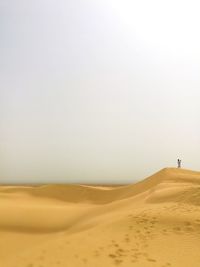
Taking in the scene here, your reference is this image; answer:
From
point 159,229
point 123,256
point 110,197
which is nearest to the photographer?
point 123,256

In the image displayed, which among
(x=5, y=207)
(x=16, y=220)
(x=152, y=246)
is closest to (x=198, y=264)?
(x=152, y=246)

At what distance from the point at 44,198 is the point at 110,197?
3433 mm

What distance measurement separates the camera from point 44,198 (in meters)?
17.0

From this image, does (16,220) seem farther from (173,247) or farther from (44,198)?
(44,198)

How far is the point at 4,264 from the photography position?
5566mm

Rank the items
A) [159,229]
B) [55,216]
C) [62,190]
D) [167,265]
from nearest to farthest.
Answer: [167,265], [159,229], [55,216], [62,190]

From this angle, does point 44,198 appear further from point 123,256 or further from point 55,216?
point 123,256

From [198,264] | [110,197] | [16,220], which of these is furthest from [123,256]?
[110,197]

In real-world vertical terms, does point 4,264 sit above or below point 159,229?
below

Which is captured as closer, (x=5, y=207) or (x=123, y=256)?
(x=123, y=256)

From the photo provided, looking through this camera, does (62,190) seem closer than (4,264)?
No

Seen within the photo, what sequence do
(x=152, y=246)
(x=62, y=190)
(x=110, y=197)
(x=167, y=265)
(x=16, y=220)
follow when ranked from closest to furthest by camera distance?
(x=167, y=265) → (x=152, y=246) → (x=16, y=220) → (x=110, y=197) → (x=62, y=190)

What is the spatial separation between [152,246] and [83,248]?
1.22 meters

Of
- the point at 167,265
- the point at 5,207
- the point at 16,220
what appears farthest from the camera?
the point at 5,207
